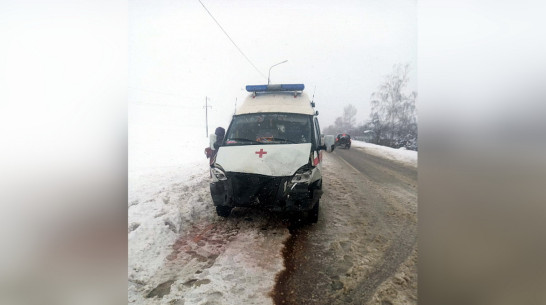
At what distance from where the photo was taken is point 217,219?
2.27 meters

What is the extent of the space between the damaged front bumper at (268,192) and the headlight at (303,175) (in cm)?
3

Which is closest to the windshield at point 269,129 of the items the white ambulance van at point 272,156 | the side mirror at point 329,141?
the white ambulance van at point 272,156

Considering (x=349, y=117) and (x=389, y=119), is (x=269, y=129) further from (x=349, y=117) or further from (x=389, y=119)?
(x=389, y=119)

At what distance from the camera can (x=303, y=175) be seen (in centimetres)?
205

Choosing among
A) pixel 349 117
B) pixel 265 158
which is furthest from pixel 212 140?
pixel 349 117

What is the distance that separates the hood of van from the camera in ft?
6.66

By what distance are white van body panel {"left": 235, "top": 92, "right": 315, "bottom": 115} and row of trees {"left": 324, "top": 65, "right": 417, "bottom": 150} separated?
32cm

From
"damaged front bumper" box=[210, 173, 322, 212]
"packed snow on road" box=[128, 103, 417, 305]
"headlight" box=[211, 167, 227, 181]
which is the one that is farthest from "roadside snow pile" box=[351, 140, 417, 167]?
"headlight" box=[211, 167, 227, 181]

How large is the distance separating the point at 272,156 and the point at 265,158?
0.06 meters

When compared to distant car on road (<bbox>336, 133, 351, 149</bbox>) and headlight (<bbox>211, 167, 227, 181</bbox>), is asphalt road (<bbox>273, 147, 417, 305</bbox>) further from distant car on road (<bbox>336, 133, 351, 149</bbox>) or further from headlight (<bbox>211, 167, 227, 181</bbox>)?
headlight (<bbox>211, 167, 227, 181</bbox>)

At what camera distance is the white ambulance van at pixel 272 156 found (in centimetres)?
202
